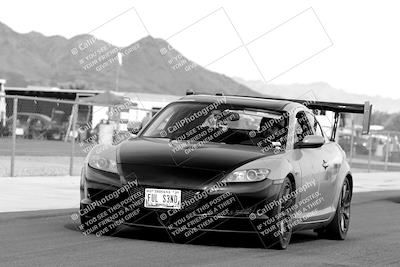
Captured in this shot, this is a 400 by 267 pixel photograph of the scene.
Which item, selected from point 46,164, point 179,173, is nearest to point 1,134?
point 46,164

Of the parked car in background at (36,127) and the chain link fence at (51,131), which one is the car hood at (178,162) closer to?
the chain link fence at (51,131)

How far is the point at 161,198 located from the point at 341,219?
3468 millimetres

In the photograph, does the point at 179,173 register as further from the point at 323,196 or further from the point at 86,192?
the point at 323,196

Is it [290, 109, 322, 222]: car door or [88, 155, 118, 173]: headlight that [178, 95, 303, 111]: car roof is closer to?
[290, 109, 322, 222]: car door

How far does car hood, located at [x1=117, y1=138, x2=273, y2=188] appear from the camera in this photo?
9969mm

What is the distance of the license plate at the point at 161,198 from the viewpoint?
988cm

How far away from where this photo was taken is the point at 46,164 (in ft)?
89.7

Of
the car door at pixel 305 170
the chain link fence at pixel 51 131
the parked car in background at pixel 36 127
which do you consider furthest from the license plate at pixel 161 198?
the parked car in background at pixel 36 127

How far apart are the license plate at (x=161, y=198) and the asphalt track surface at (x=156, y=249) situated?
1.24 feet

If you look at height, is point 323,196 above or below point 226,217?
below

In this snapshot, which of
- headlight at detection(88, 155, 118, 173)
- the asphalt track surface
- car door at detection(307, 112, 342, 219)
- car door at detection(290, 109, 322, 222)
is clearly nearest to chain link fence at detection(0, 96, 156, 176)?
car door at detection(307, 112, 342, 219)

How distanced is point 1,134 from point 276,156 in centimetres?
1295

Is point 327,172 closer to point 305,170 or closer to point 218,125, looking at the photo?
point 305,170

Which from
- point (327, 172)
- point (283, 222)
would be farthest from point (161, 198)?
point (327, 172)
